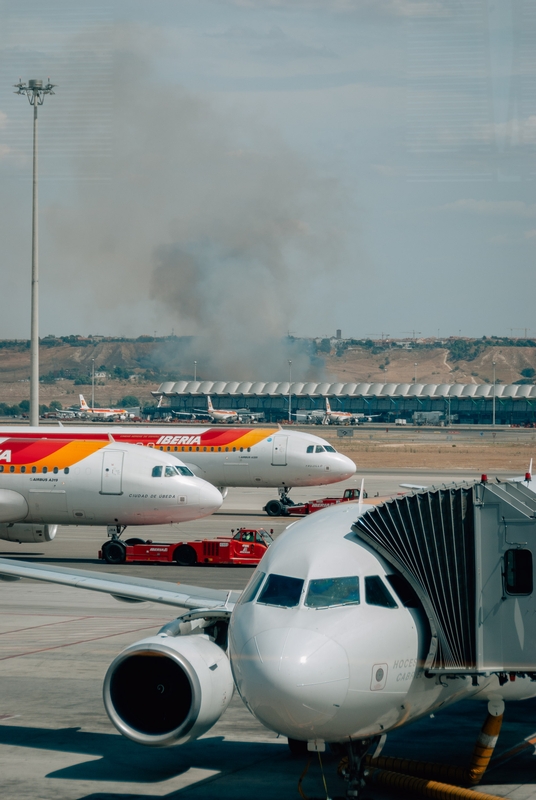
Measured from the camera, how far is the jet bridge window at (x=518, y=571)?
480 inches

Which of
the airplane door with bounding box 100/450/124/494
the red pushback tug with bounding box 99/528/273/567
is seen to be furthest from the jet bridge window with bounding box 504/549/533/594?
the airplane door with bounding box 100/450/124/494

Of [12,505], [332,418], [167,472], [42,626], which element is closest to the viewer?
[42,626]

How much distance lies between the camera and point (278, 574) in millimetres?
11609

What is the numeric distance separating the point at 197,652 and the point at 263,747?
3.04 metres

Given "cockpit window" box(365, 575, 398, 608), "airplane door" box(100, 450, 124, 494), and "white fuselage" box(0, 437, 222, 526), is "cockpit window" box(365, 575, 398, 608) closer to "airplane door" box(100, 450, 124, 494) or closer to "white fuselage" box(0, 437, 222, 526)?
"white fuselage" box(0, 437, 222, 526)

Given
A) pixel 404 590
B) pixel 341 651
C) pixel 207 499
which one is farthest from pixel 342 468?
pixel 341 651

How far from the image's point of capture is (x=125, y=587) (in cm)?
1716

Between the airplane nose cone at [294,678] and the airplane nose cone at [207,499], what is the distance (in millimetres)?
24916

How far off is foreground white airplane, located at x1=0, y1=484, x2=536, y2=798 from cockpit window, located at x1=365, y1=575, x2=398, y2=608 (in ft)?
0.05

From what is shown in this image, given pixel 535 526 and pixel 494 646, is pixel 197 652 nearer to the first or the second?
pixel 494 646

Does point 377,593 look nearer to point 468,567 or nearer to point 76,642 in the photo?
point 468,567

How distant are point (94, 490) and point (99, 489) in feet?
0.61

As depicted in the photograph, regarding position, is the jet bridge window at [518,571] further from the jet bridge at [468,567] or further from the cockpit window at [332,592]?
the cockpit window at [332,592]

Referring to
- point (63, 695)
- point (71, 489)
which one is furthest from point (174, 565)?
point (63, 695)
